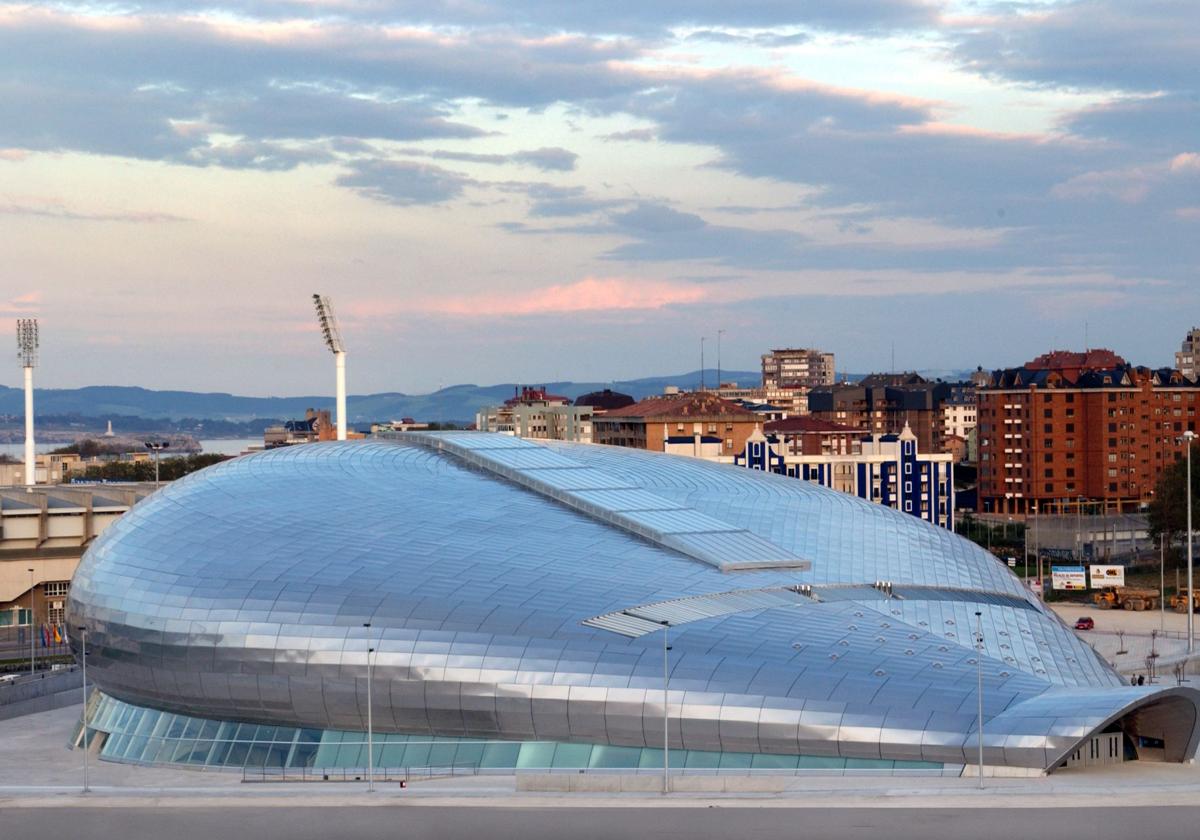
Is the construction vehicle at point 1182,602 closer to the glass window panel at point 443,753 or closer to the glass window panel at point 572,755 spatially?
the glass window panel at point 572,755

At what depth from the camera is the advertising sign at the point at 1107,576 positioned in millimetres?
132500

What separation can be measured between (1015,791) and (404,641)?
68.9 feet

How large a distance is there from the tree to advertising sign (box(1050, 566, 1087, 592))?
604 inches

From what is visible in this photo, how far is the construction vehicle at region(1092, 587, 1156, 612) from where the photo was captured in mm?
128500

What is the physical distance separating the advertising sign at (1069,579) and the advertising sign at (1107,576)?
1.94 metres

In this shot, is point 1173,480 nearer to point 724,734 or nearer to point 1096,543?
point 1096,543

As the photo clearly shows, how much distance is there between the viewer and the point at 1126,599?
424 ft

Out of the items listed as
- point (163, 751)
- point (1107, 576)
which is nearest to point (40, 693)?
point (163, 751)

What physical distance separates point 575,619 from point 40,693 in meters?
36.1

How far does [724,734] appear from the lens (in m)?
56.0

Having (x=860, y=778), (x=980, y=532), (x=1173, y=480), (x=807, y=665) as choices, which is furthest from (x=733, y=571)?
(x=980, y=532)

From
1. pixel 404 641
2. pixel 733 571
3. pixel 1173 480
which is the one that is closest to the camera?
pixel 404 641

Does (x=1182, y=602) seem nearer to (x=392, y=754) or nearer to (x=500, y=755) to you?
(x=500, y=755)

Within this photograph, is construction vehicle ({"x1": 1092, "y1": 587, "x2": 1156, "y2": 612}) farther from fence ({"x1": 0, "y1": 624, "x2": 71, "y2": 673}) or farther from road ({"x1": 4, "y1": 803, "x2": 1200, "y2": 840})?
road ({"x1": 4, "y1": 803, "x2": 1200, "y2": 840})
